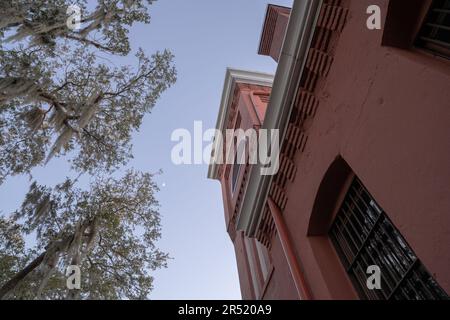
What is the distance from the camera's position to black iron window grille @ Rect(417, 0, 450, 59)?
3.82 meters

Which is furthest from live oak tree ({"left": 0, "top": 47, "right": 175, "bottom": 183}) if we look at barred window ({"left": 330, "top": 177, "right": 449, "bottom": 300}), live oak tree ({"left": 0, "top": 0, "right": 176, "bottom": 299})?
barred window ({"left": 330, "top": 177, "right": 449, "bottom": 300})

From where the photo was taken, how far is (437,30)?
401 centimetres

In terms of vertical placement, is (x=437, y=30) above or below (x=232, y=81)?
above

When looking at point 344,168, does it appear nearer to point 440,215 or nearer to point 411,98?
point 411,98

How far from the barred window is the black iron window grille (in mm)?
2381

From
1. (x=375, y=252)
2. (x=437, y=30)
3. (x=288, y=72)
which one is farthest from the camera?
(x=288, y=72)

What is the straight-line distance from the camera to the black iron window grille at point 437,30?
382cm

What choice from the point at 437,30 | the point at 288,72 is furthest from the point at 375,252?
the point at 288,72

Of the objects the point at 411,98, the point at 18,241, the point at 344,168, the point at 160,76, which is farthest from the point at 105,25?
the point at 411,98

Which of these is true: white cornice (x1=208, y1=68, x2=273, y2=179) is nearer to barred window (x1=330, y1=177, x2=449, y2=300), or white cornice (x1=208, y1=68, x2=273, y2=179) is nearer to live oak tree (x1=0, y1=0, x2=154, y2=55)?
live oak tree (x1=0, y1=0, x2=154, y2=55)

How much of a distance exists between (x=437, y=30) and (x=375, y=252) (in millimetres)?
3409

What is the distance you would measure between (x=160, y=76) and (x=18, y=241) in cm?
881

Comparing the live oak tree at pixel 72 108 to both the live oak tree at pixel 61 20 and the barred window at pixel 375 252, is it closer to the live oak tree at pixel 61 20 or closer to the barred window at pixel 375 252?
the live oak tree at pixel 61 20

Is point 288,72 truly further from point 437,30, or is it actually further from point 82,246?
point 82,246
